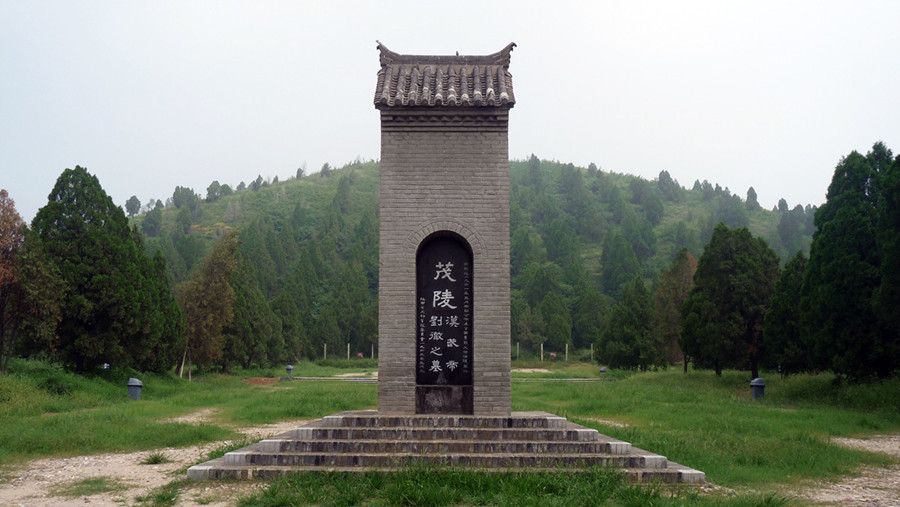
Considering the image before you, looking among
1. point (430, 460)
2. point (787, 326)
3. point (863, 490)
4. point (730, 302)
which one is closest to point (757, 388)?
point (787, 326)

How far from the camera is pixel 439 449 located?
7625 mm

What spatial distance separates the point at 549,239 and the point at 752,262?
188 feet

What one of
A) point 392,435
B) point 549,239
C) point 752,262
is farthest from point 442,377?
point 549,239

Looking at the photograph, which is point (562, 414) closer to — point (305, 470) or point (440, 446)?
point (440, 446)

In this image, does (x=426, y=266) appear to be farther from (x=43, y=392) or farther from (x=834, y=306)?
(x=834, y=306)

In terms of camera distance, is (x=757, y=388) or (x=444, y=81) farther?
(x=757, y=388)

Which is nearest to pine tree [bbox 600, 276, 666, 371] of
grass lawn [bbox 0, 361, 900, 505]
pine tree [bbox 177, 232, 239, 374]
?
grass lawn [bbox 0, 361, 900, 505]

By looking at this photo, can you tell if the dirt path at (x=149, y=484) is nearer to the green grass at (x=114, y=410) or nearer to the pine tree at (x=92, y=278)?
the green grass at (x=114, y=410)

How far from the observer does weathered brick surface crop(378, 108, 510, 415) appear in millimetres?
8930

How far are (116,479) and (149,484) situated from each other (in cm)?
65

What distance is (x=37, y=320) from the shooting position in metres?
16.0

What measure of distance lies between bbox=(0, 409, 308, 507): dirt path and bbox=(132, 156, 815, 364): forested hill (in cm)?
1876

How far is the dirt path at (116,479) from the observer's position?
6.55 meters

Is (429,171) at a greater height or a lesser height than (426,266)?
greater
